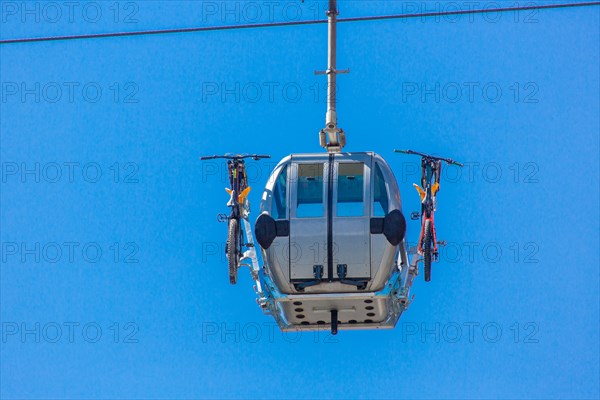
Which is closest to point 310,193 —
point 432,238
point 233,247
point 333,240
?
point 333,240

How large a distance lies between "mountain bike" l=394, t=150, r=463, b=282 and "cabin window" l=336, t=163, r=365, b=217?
107cm

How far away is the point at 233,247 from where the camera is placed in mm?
32781

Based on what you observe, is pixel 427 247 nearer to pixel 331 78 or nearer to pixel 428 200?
pixel 428 200

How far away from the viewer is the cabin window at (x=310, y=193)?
106 ft

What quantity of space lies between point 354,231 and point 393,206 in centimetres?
79

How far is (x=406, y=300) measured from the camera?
1282 inches

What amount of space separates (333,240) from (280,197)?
47.8 inches

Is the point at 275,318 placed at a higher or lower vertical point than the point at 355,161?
lower

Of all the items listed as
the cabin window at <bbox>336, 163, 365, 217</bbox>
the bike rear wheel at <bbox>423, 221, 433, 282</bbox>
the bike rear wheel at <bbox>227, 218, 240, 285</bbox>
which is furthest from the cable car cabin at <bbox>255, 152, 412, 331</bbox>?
the bike rear wheel at <bbox>227, 218, 240, 285</bbox>

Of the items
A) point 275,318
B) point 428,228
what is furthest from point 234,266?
point 428,228

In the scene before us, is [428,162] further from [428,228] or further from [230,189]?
[230,189]

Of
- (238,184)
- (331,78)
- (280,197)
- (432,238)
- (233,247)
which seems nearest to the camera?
(280,197)

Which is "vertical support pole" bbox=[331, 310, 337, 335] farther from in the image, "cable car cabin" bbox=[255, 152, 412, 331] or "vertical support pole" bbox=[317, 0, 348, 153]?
"vertical support pole" bbox=[317, 0, 348, 153]

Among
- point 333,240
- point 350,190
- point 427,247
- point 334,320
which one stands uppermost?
point 350,190
